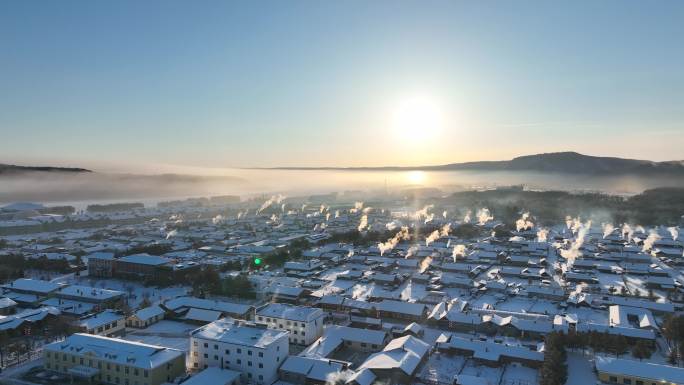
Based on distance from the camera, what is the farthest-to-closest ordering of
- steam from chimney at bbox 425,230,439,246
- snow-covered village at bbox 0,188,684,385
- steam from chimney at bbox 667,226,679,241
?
steam from chimney at bbox 667,226,679,241, steam from chimney at bbox 425,230,439,246, snow-covered village at bbox 0,188,684,385

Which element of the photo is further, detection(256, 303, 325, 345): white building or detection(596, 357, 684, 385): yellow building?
→ detection(256, 303, 325, 345): white building

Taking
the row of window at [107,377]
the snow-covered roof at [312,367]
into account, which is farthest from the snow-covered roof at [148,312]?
the snow-covered roof at [312,367]

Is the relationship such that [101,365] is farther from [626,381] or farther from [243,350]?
[626,381]

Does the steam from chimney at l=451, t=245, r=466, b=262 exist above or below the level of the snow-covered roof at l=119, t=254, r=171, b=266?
below

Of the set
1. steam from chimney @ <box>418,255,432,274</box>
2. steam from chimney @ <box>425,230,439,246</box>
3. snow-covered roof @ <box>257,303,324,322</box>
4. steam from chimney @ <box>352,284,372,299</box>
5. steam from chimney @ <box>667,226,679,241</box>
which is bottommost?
steam from chimney @ <box>352,284,372,299</box>

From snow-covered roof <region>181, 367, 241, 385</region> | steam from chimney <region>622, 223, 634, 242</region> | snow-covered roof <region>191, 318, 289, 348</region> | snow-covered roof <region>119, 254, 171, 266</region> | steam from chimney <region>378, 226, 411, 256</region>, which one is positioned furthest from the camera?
steam from chimney <region>622, 223, 634, 242</region>

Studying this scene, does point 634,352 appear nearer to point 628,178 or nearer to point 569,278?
point 569,278

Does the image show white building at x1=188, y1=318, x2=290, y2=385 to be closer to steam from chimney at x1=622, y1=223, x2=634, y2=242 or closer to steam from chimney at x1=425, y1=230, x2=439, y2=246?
steam from chimney at x1=425, y1=230, x2=439, y2=246

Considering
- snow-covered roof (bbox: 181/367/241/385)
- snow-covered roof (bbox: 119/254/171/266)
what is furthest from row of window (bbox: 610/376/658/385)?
snow-covered roof (bbox: 119/254/171/266)
